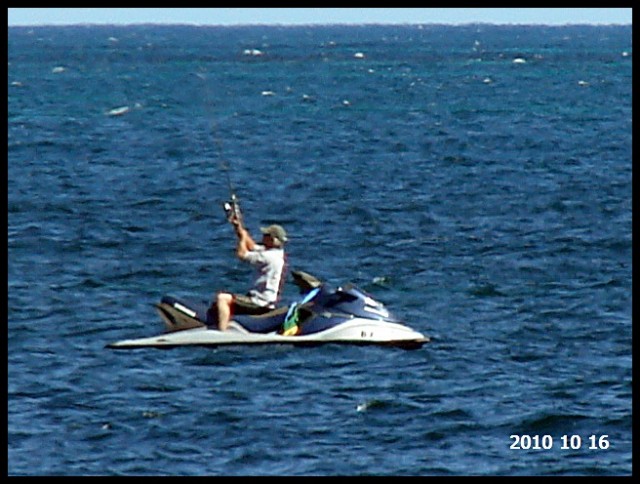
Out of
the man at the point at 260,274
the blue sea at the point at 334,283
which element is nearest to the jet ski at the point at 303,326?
the man at the point at 260,274

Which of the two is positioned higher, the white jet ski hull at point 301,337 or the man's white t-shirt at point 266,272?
the man's white t-shirt at point 266,272

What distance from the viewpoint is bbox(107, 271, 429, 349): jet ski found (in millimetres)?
27797

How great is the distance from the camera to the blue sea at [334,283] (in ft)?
84.6

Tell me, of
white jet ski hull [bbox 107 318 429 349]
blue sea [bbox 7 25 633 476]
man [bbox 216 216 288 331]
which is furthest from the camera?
white jet ski hull [bbox 107 318 429 349]

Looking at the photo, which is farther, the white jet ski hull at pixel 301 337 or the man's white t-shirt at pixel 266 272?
the white jet ski hull at pixel 301 337

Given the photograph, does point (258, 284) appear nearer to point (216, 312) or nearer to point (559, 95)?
point (216, 312)

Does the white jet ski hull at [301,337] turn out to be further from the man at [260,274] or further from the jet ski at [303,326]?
the man at [260,274]

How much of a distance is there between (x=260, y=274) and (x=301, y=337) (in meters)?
1.15

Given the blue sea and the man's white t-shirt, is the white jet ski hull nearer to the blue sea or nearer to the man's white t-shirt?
the man's white t-shirt

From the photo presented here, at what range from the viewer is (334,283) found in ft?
119


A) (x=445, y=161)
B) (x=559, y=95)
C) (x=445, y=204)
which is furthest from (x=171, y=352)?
(x=559, y=95)

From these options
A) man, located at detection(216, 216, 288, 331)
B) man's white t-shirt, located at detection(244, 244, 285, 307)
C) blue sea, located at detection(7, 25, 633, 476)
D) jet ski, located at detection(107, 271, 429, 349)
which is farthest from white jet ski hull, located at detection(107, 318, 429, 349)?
blue sea, located at detection(7, 25, 633, 476)

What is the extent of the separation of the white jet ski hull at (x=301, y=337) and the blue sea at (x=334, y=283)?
732mm

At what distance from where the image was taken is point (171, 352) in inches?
1201
